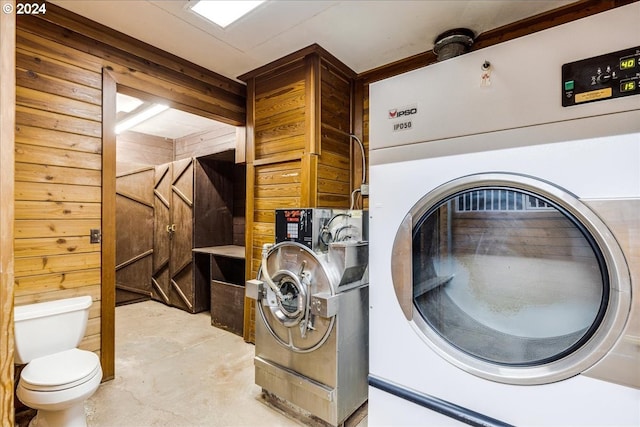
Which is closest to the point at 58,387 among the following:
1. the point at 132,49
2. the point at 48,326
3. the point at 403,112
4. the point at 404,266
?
the point at 48,326

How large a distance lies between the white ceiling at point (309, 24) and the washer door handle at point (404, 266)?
5.25 feet

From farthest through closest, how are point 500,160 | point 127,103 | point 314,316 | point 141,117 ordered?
point 141,117 → point 127,103 → point 314,316 → point 500,160

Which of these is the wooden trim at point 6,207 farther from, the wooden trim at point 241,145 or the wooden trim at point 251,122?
the wooden trim at point 241,145

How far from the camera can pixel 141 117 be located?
3.79 metres

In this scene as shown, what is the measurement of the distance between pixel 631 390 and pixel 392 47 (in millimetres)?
2439

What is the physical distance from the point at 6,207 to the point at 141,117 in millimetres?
3665

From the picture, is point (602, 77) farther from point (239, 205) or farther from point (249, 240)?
point (239, 205)

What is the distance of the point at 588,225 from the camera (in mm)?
818

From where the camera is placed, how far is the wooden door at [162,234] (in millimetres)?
4000

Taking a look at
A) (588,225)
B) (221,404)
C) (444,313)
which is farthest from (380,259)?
(221,404)

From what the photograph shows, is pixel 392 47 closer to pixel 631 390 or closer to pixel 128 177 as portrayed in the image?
pixel 631 390

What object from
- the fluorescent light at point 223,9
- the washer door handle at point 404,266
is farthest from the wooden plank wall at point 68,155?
the washer door handle at point 404,266

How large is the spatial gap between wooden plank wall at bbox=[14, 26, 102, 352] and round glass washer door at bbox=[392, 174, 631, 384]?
84.7 inches

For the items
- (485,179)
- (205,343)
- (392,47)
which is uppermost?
(392,47)
